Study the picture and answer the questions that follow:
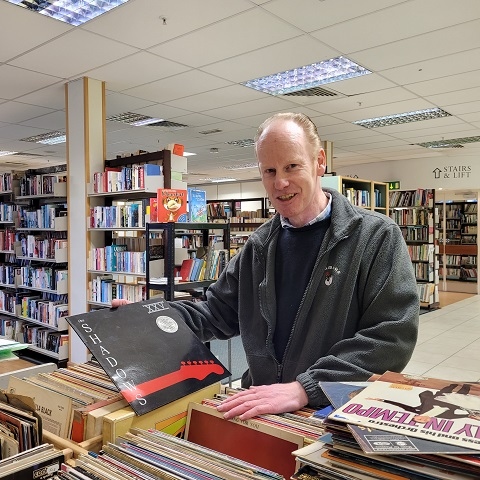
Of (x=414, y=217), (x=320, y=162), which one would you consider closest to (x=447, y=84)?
(x=414, y=217)

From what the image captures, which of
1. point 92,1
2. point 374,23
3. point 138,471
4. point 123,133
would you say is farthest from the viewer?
point 123,133

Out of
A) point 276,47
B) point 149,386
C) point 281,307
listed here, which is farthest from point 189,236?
point 149,386

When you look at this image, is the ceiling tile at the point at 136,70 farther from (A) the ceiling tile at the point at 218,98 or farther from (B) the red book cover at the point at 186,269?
(B) the red book cover at the point at 186,269

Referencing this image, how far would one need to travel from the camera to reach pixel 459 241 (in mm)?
13234

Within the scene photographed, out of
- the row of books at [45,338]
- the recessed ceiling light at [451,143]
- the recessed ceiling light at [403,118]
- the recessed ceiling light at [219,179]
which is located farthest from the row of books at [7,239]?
the recessed ceiling light at [219,179]

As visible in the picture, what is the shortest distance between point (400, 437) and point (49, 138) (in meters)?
9.25

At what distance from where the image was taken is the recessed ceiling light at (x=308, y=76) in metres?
5.00

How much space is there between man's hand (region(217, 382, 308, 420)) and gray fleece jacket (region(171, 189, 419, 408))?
4 centimetres

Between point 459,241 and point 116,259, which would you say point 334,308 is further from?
point 459,241

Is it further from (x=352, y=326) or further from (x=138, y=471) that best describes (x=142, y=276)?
(x=138, y=471)

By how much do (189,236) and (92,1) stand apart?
9.16ft

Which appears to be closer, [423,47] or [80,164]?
[423,47]

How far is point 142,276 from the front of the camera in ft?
15.6

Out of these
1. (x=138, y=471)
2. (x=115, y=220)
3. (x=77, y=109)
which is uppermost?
(x=77, y=109)
